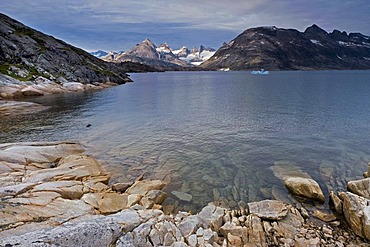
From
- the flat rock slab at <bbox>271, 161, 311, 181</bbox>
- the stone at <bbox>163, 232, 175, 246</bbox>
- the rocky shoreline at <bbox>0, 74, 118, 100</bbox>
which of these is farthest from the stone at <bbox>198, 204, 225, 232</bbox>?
the rocky shoreline at <bbox>0, 74, 118, 100</bbox>

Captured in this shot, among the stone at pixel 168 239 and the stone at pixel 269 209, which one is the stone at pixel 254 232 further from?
the stone at pixel 168 239

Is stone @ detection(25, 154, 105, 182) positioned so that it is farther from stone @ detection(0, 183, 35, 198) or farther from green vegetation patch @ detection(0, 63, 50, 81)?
green vegetation patch @ detection(0, 63, 50, 81)

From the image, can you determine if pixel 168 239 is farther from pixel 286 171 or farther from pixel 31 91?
pixel 31 91

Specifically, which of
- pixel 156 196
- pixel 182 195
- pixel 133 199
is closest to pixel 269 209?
pixel 182 195

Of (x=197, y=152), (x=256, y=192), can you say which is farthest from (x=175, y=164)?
(x=256, y=192)

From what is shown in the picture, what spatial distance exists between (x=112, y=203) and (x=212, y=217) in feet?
20.0

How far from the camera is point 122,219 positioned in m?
11.7

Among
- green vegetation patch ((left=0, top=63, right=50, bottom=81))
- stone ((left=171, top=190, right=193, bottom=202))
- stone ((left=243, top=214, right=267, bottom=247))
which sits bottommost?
stone ((left=171, top=190, right=193, bottom=202))

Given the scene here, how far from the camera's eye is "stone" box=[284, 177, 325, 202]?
1662cm

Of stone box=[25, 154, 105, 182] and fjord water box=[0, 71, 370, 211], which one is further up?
stone box=[25, 154, 105, 182]

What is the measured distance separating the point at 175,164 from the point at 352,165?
16.0 m

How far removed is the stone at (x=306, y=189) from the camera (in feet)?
54.5

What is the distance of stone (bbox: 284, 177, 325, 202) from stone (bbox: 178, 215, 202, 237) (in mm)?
8206

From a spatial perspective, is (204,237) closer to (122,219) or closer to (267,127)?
(122,219)
